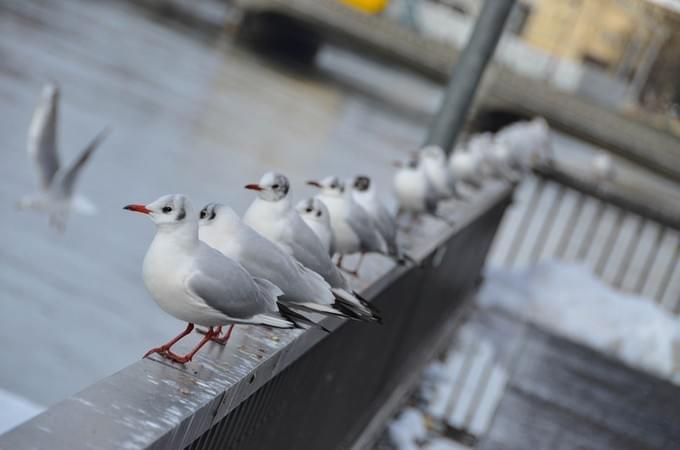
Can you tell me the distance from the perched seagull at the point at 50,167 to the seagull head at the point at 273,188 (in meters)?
4.40

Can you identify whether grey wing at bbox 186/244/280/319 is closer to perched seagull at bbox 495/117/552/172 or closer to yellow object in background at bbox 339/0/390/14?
perched seagull at bbox 495/117/552/172

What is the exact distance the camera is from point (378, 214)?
4504 millimetres

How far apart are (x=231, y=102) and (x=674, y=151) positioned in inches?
705

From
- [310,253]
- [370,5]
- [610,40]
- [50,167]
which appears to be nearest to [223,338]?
[310,253]

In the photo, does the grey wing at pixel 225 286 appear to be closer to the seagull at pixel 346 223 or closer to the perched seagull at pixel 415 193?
the seagull at pixel 346 223

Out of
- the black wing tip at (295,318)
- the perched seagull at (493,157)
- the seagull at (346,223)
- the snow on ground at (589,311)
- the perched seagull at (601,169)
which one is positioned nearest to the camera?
the black wing tip at (295,318)

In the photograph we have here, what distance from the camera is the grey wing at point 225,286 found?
2578mm

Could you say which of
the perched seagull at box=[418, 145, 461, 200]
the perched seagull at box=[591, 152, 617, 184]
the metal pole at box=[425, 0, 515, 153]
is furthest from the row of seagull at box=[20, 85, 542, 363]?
the perched seagull at box=[591, 152, 617, 184]

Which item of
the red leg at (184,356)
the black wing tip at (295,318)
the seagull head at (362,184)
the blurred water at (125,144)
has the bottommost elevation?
the blurred water at (125,144)

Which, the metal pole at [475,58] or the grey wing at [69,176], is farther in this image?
the grey wing at [69,176]

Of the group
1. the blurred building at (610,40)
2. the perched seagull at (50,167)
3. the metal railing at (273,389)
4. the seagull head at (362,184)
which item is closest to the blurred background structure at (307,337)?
the metal railing at (273,389)

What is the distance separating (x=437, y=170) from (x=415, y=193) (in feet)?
1.92

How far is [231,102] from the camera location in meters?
23.7

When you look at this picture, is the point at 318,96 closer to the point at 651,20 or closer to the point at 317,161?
the point at 317,161
